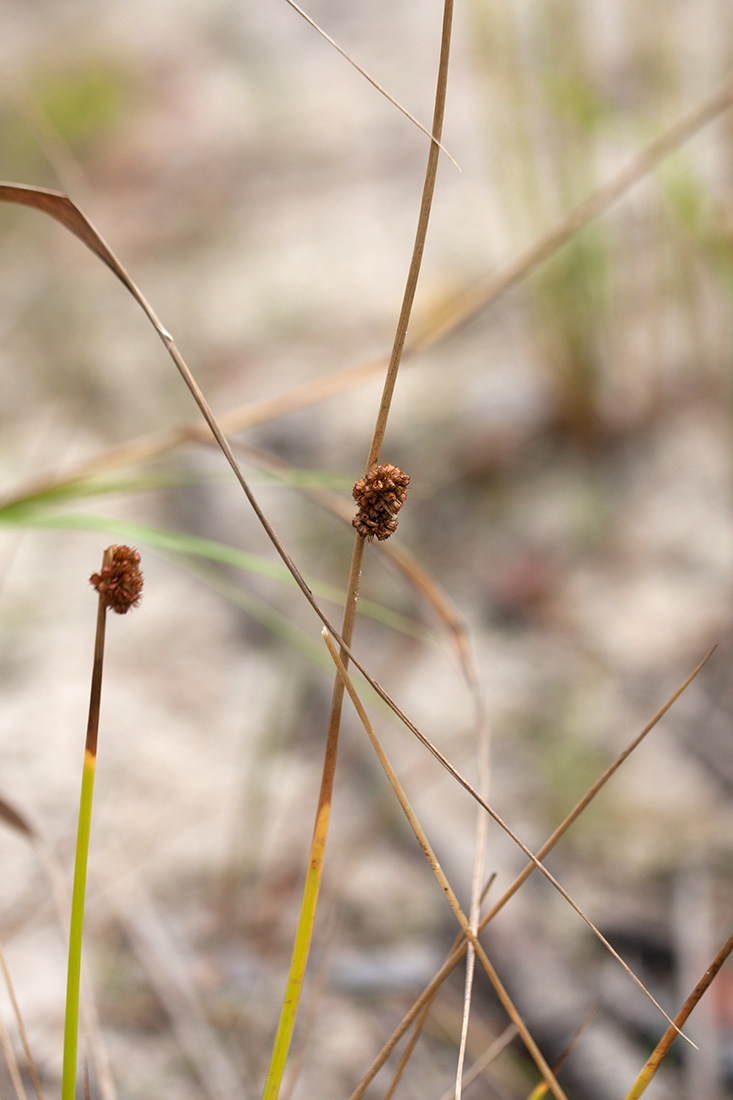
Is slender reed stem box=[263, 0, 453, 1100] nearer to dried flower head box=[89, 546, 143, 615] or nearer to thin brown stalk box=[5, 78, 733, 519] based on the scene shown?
dried flower head box=[89, 546, 143, 615]

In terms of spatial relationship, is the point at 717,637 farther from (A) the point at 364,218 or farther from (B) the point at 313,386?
(A) the point at 364,218

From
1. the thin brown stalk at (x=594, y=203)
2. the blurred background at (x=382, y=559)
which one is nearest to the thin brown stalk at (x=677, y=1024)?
the blurred background at (x=382, y=559)

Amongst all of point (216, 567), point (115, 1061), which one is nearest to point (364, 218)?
point (216, 567)

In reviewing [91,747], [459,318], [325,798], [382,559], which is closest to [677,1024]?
[325,798]

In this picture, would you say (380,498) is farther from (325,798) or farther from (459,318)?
(459,318)

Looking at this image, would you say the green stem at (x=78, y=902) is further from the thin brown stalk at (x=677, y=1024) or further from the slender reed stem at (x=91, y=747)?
the thin brown stalk at (x=677, y=1024)
